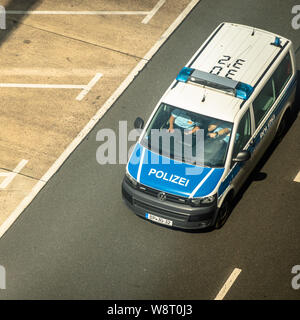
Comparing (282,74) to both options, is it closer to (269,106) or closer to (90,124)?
(269,106)

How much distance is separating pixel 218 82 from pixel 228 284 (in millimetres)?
3741

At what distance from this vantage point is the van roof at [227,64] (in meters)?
14.2

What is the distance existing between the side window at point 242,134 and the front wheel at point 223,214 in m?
0.92

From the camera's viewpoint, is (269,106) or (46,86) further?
(46,86)

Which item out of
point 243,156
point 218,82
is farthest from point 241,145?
point 218,82

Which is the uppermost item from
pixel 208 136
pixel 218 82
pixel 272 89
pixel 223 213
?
pixel 218 82

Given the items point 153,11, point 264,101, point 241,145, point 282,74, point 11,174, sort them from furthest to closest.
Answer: point 153,11
point 11,174
point 282,74
point 264,101
point 241,145

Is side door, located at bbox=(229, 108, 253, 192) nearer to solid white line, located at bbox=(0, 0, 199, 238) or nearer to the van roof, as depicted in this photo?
the van roof

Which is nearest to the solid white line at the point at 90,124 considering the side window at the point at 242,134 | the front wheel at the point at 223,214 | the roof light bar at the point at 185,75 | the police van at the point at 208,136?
the police van at the point at 208,136

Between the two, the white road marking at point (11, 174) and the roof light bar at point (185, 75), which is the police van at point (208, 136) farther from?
the white road marking at point (11, 174)

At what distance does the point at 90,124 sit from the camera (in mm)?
16609
